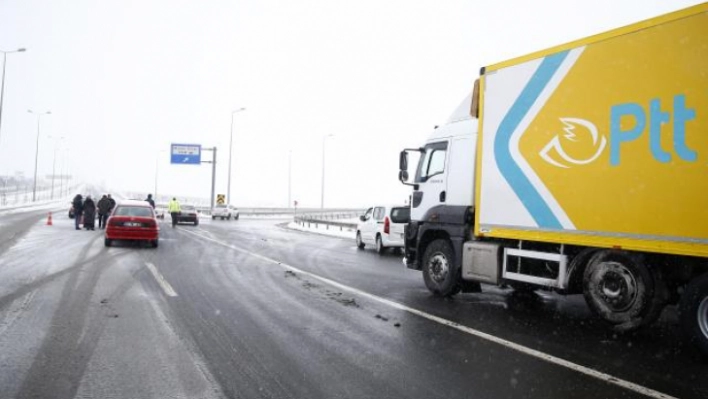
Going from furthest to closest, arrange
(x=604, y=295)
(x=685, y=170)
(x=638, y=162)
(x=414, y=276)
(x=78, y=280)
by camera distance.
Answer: (x=414, y=276), (x=78, y=280), (x=604, y=295), (x=638, y=162), (x=685, y=170)

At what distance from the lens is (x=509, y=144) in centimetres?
783

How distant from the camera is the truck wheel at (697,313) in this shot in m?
5.49

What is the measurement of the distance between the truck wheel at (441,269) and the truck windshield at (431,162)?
123 cm

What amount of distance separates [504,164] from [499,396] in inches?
169

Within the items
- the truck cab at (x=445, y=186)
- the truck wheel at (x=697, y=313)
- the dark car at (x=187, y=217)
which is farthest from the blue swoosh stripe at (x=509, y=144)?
the dark car at (x=187, y=217)

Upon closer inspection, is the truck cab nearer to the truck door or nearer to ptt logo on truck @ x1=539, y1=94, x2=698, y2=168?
the truck door

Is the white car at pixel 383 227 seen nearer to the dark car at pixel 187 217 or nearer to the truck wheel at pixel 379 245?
the truck wheel at pixel 379 245

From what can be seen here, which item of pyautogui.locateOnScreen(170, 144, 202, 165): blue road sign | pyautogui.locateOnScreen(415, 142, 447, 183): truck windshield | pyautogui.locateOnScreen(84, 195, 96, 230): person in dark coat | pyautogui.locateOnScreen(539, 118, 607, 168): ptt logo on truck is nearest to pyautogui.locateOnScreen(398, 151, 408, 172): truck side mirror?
pyautogui.locateOnScreen(415, 142, 447, 183): truck windshield

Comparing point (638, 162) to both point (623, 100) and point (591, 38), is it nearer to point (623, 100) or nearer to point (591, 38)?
point (623, 100)

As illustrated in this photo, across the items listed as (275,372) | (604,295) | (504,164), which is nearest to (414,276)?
(504,164)

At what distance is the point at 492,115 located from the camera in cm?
819

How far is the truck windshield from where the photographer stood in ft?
31.1

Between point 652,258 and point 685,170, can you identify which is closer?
point 685,170

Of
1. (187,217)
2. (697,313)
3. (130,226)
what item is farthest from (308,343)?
(187,217)
